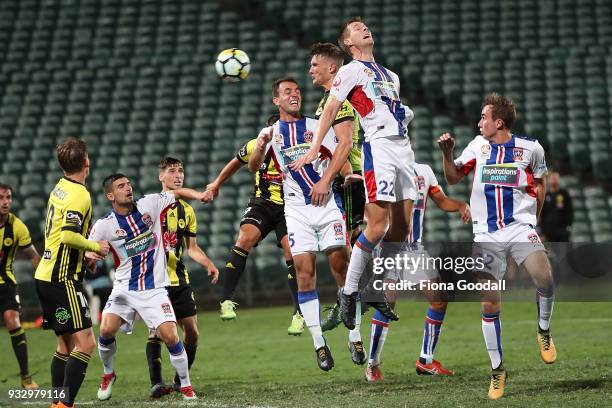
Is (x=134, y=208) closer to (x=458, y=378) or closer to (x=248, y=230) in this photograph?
(x=248, y=230)

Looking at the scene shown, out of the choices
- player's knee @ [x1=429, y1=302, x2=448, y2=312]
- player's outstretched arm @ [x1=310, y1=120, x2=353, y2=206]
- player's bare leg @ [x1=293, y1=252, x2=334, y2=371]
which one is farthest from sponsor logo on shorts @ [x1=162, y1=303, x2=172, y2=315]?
player's knee @ [x1=429, y1=302, x2=448, y2=312]

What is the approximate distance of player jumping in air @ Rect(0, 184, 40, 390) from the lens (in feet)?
31.6

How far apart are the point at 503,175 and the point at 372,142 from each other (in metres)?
1.08

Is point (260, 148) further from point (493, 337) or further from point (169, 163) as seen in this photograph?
point (493, 337)

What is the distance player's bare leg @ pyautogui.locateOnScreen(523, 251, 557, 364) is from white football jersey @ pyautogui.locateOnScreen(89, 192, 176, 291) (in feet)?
9.72

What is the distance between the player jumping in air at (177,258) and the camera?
8609 mm

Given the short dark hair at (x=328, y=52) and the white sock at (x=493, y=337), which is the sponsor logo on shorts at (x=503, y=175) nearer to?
the white sock at (x=493, y=337)

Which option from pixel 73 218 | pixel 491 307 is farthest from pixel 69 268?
pixel 491 307

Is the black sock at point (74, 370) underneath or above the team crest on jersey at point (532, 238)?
underneath

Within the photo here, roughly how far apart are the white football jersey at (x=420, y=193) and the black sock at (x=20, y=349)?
4160 mm

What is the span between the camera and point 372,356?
8648 millimetres

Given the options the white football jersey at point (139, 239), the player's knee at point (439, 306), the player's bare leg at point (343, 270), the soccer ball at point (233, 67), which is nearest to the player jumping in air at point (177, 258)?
the white football jersey at point (139, 239)

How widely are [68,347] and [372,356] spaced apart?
8.89 feet

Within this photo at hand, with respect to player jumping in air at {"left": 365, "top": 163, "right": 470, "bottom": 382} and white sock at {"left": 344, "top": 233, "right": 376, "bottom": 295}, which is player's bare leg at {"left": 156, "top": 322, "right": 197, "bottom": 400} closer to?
white sock at {"left": 344, "top": 233, "right": 376, "bottom": 295}
